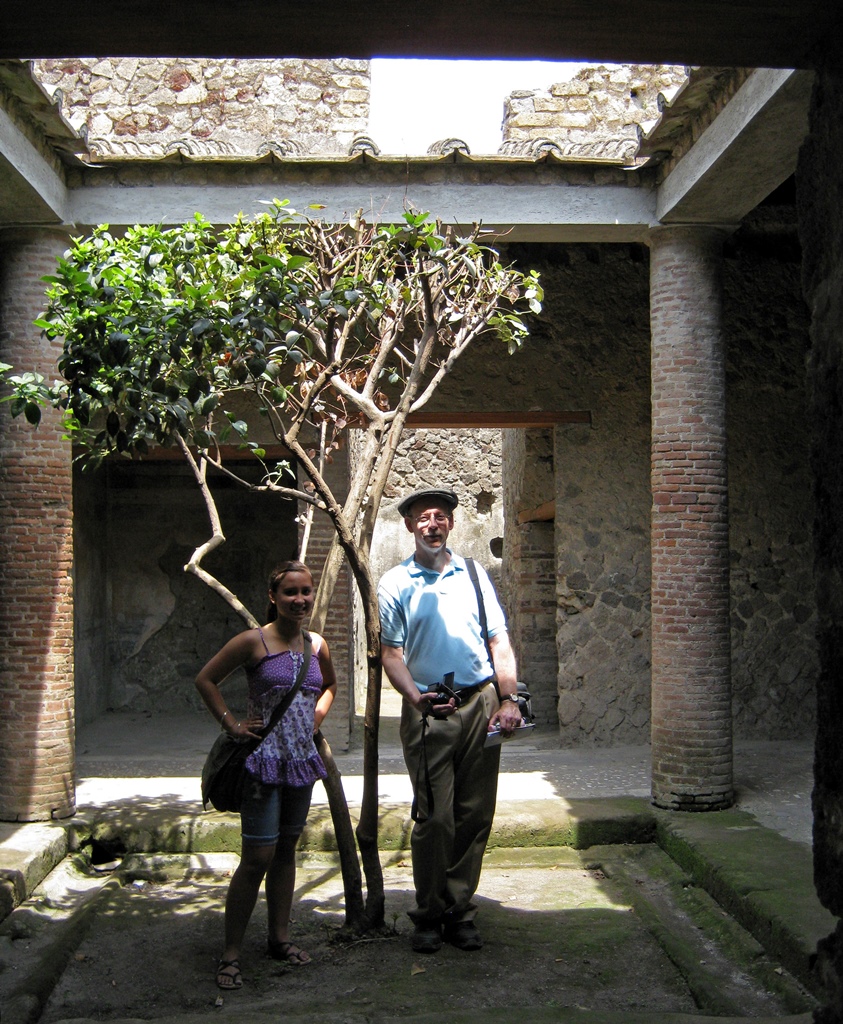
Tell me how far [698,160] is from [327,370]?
2.76 m

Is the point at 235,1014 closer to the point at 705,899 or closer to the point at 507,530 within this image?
the point at 705,899

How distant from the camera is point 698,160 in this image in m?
5.87

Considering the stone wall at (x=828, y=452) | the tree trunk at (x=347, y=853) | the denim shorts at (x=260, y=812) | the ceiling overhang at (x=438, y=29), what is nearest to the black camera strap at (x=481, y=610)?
the tree trunk at (x=347, y=853)

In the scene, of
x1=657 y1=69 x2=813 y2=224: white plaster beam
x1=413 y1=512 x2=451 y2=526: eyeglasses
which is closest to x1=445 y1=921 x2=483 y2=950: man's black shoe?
x1=413 y1=512 x2=451 y2=526: eyeglasses

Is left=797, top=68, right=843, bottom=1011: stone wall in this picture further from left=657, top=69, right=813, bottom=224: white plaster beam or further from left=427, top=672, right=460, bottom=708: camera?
left=657, top=69, right=813, bottom=224: white plaster beam

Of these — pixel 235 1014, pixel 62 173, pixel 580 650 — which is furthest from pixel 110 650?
pixel 235 1014

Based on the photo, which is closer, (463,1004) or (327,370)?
(463,1004)

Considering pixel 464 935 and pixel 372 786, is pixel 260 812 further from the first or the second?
pixel 464 935

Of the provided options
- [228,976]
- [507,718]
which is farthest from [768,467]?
[228,976]

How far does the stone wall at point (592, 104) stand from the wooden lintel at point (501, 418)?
2.23 meters

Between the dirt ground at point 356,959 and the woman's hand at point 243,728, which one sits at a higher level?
the woman's hand at point 243,728

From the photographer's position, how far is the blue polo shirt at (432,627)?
13.6 ft

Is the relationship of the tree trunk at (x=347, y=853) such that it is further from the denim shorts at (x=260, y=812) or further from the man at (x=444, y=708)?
the denim shorts at (x=260, y=812)

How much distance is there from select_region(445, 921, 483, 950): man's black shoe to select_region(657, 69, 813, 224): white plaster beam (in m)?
3.85
